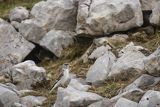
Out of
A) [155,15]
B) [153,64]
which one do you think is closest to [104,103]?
[153,64]

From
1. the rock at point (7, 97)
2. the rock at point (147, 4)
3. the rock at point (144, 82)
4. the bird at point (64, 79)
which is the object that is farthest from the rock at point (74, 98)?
the rock at point (147, 4)

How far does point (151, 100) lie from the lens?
31.1 feet

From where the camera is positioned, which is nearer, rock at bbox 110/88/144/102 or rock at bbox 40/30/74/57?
rock at bbox 110/88/144/102

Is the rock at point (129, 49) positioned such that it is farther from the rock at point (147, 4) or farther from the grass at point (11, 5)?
the grass at point (11, 5)

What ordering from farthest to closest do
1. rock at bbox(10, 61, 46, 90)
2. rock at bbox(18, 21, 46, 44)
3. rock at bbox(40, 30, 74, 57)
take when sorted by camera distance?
rock at bbox(18, 21, 46, 44) → rock at bbox(40, 30, 74, 57) → rock at bbox(10, 61, 46, 90)

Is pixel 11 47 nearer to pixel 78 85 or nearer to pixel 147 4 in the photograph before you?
pixel 147 4

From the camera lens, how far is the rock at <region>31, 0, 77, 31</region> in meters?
16.2

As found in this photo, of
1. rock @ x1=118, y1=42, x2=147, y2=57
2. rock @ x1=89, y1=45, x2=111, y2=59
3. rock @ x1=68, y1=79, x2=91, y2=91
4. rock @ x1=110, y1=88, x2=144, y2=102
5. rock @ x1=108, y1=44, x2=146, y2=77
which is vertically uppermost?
rock @ x1=110, y1=88, x2=144, y2=102

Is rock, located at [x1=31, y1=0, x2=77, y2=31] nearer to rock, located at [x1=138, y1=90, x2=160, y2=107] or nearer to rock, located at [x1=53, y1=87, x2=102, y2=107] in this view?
rock, located at [x1=53, y1=87, x2=102, y2=107]

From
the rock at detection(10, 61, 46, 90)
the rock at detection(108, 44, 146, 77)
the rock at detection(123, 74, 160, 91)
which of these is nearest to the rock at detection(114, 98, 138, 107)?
the rock at detection(123, 74, 160, 91)

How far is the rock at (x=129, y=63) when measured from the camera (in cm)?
1209

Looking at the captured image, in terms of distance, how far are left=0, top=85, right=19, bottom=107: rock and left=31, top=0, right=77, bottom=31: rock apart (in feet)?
16.1

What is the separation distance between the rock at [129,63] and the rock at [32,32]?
3.68 metres

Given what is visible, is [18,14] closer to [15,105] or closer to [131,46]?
[131,46]
